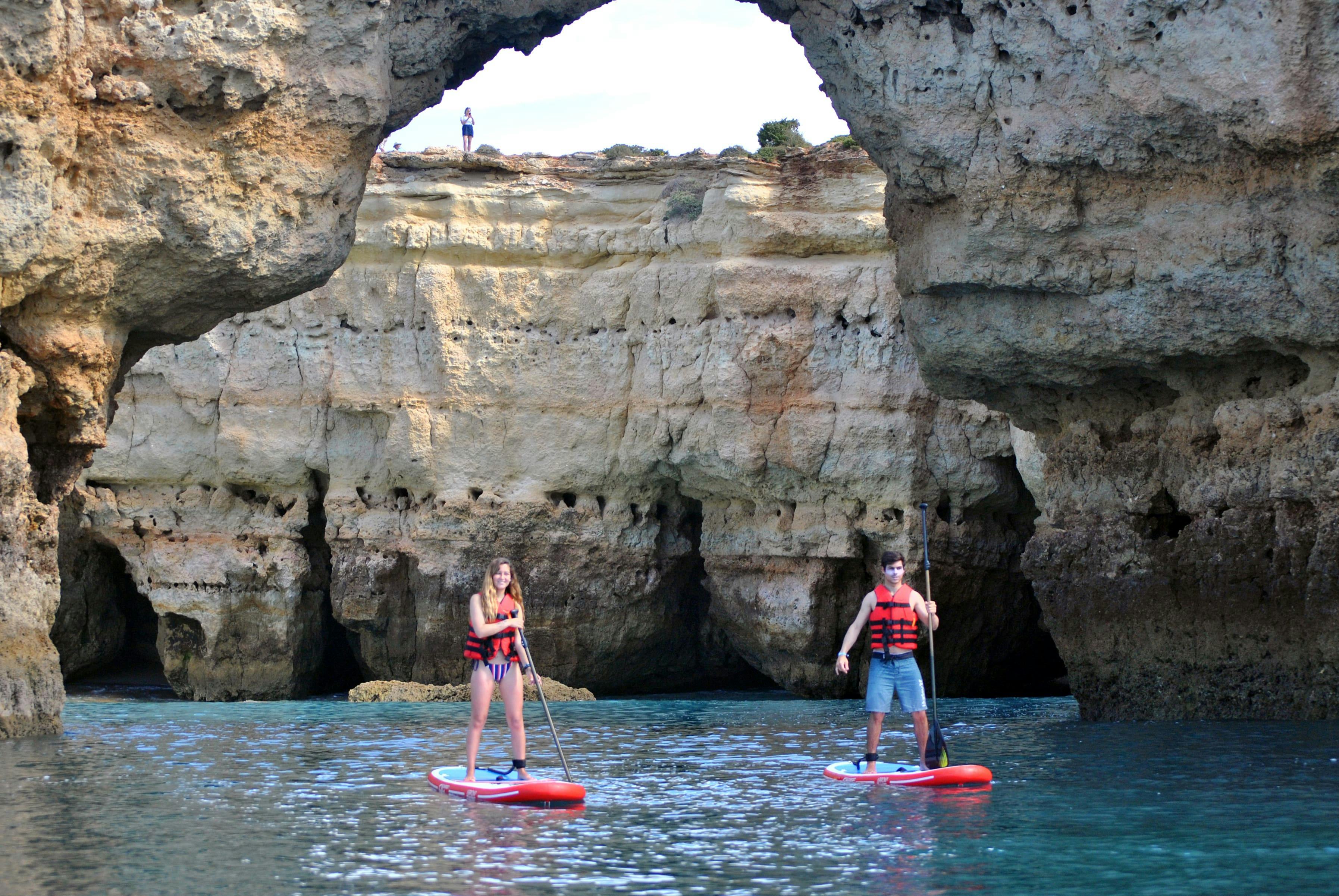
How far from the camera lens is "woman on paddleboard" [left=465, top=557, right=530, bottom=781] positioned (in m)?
9.73

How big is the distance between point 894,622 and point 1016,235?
6734mm

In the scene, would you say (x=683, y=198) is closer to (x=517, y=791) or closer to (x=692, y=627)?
(x=692, y=627)

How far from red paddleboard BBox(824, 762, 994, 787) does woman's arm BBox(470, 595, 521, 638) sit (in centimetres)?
269

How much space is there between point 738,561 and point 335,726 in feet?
31.4

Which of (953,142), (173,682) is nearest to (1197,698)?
(953,142)

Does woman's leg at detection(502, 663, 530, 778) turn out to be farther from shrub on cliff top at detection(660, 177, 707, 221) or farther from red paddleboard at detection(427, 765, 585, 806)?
shrub on cliff top at detection(660, 177, 707, 221)

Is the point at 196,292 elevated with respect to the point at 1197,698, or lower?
elevated

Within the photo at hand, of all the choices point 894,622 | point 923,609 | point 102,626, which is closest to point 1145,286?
point 923,609

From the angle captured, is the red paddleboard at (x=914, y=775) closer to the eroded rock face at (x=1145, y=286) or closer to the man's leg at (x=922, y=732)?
the man's leg at (x=922, y=732)

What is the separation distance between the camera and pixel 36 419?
49.2 feet

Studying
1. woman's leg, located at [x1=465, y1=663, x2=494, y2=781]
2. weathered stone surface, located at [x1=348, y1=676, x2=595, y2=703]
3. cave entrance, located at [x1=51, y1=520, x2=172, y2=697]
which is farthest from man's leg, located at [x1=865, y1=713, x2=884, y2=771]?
cave entrance, located at [x1=51, y1=520, x2=172, y2=697]

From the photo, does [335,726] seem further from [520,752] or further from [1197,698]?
[1197,698]

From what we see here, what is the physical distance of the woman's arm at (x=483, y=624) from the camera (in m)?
9.66

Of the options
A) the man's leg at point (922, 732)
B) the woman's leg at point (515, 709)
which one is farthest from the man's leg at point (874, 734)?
the woman's leg at point (515, 709)
